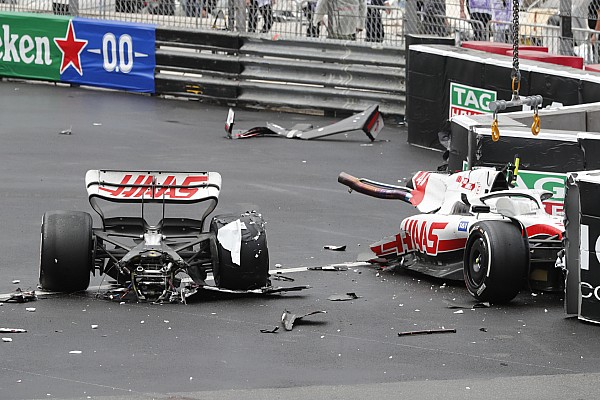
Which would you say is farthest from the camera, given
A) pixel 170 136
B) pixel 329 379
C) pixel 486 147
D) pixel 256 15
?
pixel 256 15

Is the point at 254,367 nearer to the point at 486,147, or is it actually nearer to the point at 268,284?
the point at 268,284

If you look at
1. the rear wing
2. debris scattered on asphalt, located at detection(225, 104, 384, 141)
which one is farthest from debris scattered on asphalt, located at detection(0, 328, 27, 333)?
debris scattered on asphalt, located at detection(225, 104, 384, 141)

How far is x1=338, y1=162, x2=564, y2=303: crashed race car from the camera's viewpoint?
31.1 feet

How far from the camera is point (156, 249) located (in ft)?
31.1

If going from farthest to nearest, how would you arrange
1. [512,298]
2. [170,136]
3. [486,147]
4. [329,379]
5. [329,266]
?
1. [170,136]
2. [486,147]
3. [329,266]
4. [512,298]
5. [329,379]

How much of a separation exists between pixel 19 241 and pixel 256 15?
11.6 metres

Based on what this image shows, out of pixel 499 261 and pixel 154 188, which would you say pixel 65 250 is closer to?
pixel 154 188

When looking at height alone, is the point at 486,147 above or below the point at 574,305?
above

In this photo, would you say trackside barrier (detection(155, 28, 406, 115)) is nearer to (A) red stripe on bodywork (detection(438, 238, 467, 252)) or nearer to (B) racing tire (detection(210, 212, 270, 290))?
(A) red stripe on bodywork (detection(438, 238, 467, 252))

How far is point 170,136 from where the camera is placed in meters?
19.0

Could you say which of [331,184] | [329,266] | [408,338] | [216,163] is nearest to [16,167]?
[216,163]

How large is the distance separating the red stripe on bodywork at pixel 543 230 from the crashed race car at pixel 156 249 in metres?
1.79

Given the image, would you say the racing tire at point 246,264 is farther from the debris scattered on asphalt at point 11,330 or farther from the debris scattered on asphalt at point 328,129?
the debris scattered on asphalt at point 328,129

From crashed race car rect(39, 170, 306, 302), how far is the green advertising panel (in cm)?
1484
